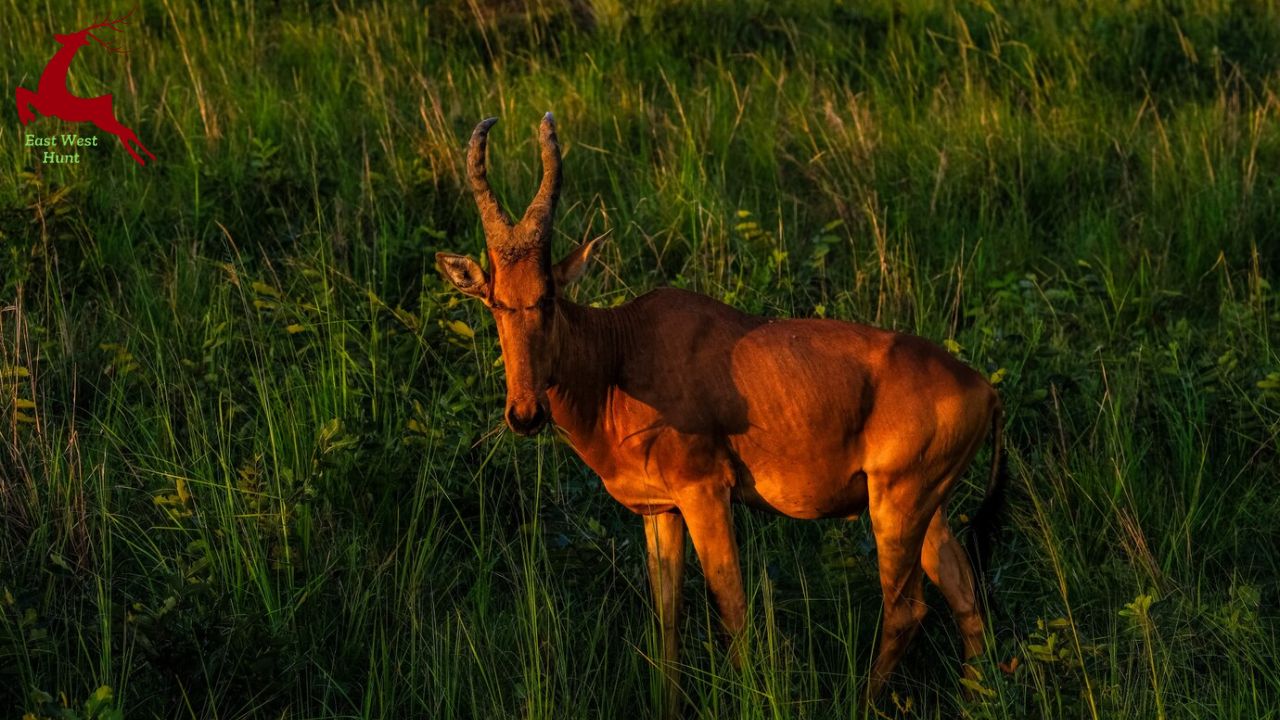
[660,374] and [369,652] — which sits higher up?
[660,374]

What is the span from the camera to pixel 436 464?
625cm

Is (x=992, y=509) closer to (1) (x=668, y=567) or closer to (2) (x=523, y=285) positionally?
(1) (x=668, y=567)

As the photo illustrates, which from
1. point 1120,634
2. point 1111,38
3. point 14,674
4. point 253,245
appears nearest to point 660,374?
point 1120,634

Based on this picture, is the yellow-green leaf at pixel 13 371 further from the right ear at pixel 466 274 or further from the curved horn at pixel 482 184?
the curved horn at pixel 482 184

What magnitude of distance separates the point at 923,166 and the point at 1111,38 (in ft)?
8.44

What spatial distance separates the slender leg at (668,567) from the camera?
18.5 ft

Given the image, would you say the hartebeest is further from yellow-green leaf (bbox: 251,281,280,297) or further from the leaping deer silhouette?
the leaping deer silhouette

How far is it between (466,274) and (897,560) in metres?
1.85

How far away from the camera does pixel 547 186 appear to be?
506cm

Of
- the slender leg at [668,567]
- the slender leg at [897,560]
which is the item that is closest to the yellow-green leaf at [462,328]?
the slender leg at [668,567]

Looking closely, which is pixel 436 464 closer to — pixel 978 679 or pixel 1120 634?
pixel 978 679

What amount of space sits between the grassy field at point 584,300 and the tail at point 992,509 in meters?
0.28

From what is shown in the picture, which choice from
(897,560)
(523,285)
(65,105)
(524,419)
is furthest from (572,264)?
(65,105)

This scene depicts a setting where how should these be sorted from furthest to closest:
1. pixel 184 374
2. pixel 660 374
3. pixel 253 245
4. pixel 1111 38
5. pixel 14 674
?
pixel 1111 38
pixel 253 245
pixel 184 374
pixel 660 374
pixel 14 674
